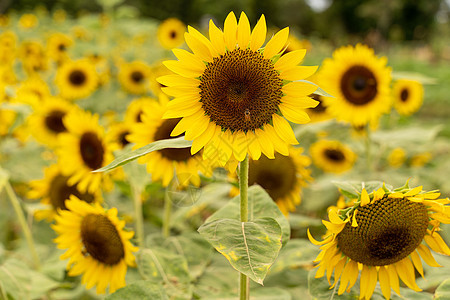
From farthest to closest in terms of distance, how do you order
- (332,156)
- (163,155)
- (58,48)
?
(58,48) → (332,156) → (163,155)

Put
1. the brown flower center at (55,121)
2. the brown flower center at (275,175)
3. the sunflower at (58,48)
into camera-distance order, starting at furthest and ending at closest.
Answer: the sunflower at (58,48)
the brown flower center at (55,121)
the brown flower center at (275,175)

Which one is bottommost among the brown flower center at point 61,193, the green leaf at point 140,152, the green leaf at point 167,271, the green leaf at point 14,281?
the green leaf at point 14,281

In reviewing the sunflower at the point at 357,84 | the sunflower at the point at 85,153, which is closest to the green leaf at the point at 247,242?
the sunflower at the point at 85,153

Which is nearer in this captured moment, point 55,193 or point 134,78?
point 55,193

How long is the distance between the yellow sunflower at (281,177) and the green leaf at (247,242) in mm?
625

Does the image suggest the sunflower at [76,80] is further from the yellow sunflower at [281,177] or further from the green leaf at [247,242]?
the green leaf at [247,242]

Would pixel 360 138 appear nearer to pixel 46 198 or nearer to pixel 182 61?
pixel 46 198

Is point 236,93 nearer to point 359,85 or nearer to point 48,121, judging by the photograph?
point 359,85

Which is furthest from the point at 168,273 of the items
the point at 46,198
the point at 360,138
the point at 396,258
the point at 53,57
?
the point at 53,57

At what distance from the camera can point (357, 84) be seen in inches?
79.0

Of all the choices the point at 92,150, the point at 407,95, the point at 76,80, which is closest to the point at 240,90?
the point at 92,150

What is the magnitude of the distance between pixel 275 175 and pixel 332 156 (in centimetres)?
122

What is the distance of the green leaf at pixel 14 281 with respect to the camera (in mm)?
1057

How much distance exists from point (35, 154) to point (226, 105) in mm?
1562
